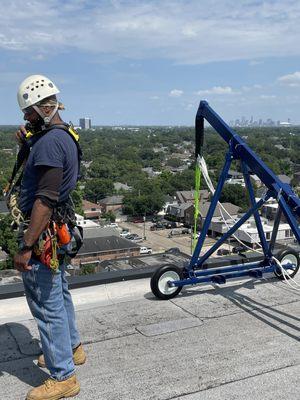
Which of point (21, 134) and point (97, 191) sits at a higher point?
point (21, 134)

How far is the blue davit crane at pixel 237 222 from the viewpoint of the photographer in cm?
385

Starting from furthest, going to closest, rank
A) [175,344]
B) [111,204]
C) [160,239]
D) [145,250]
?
[111,204] → [160,239] → [145,250] → [175,344]

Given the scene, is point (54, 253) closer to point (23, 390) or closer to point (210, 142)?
point (23, 390)

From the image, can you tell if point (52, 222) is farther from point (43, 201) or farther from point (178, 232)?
point (178, 232)

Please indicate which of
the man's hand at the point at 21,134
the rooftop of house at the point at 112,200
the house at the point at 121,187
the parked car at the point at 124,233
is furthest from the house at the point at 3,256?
the house at the point at 121,187

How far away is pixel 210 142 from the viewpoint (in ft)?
397

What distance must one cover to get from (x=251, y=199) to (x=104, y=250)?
28671mm

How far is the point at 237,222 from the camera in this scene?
4723 mm

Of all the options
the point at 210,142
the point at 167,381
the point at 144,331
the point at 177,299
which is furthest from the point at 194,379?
the point at 210,142

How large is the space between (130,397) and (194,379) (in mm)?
432

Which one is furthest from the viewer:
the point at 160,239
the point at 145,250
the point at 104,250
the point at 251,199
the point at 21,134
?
the point at 160,239

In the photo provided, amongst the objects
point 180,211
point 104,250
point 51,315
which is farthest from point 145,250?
point 51,315

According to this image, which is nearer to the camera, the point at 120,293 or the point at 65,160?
the point at 65,160

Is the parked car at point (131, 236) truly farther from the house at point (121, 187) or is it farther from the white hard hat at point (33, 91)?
the white hard hat at point (33, 91)
